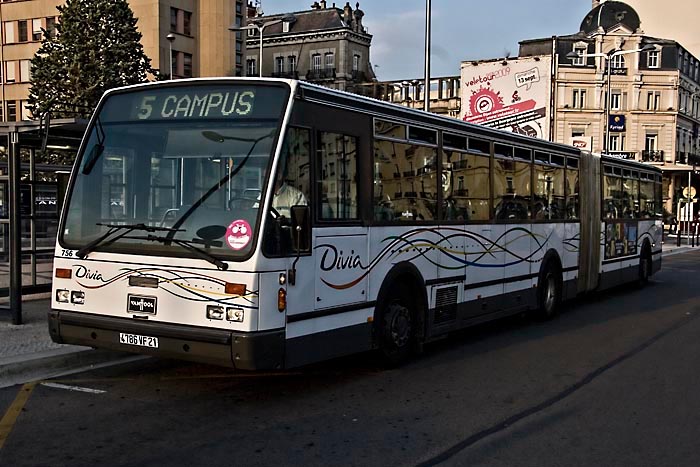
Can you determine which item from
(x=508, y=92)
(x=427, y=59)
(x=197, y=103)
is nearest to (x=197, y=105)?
(x=197, y=103)

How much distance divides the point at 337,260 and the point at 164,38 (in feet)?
194

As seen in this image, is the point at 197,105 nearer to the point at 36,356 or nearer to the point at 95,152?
the point at 95,152

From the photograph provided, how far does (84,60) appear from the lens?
4219 cm

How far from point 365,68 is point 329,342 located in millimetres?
84479

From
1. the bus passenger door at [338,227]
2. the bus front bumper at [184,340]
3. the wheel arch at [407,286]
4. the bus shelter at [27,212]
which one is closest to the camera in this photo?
the bus front bumper at [184,340]

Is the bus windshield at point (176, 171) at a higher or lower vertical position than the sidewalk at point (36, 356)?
higher

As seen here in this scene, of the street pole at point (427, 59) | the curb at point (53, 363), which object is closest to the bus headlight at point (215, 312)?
the curb at point (53, 363)

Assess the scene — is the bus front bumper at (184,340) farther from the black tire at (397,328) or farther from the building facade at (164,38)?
the building facade at (164,38)

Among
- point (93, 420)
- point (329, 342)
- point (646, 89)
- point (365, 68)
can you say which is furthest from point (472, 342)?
point (365, 68)

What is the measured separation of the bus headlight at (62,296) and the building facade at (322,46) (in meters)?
79.2

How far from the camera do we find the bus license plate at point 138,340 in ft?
23.6

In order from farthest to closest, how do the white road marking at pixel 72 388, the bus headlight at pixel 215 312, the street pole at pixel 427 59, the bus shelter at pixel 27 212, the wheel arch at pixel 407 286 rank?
the street pole at pixel 427 59
the bus shelter at pixel 27 212
the wheel arch at pixel 407 286
the white road marking at pixel 72 388
the bus headlight at pixel 215 312

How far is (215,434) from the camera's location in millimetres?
6523

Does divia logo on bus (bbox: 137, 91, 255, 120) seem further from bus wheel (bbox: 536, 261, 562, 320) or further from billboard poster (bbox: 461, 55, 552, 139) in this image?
billboard poster (bbox: 461, 55, 552, 139)
